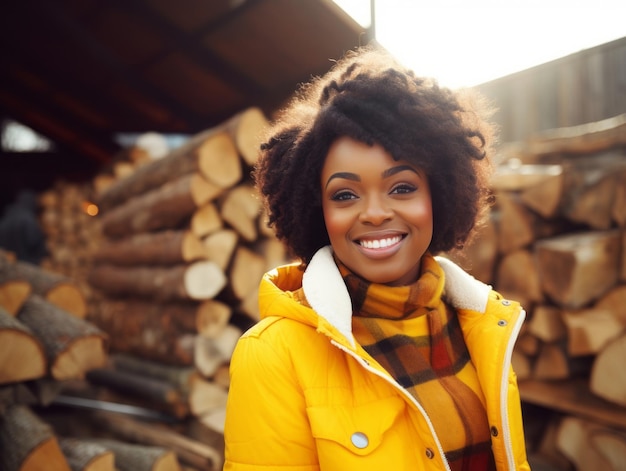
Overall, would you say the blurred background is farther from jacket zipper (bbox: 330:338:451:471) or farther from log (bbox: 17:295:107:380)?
jacket zipper (bbox: 330:338:451:471)

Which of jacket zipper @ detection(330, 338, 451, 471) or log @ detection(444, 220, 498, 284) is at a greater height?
log @ detection(444, 220, 498, 284)

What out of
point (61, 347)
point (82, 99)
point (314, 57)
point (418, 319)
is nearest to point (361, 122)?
point (418, 319)

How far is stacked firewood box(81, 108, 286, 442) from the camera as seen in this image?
336cm

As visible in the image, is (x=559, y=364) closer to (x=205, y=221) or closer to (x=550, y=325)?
(x=550, y=325)

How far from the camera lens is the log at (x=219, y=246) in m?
3.49

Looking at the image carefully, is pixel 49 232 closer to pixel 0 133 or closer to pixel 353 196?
pixel 0 133

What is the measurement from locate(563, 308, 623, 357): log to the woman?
59.4 inches

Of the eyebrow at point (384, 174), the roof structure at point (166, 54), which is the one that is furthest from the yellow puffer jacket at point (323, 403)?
the roof structure at point (166, 54)

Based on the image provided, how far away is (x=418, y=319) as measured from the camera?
138cm

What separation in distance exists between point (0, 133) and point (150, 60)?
4731 mm

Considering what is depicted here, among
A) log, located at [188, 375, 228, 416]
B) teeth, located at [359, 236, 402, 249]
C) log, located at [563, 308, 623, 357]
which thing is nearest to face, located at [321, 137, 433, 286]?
Answer: teeth, located at [359, 236, 402, 249]

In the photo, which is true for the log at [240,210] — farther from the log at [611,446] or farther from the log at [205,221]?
the log at [611,446]

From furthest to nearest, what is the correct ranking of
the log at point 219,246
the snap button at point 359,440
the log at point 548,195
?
the log at point 219,246 → the log at point 548,195 → the snap button at point 359,440

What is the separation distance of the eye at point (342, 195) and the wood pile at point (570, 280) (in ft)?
6.16
